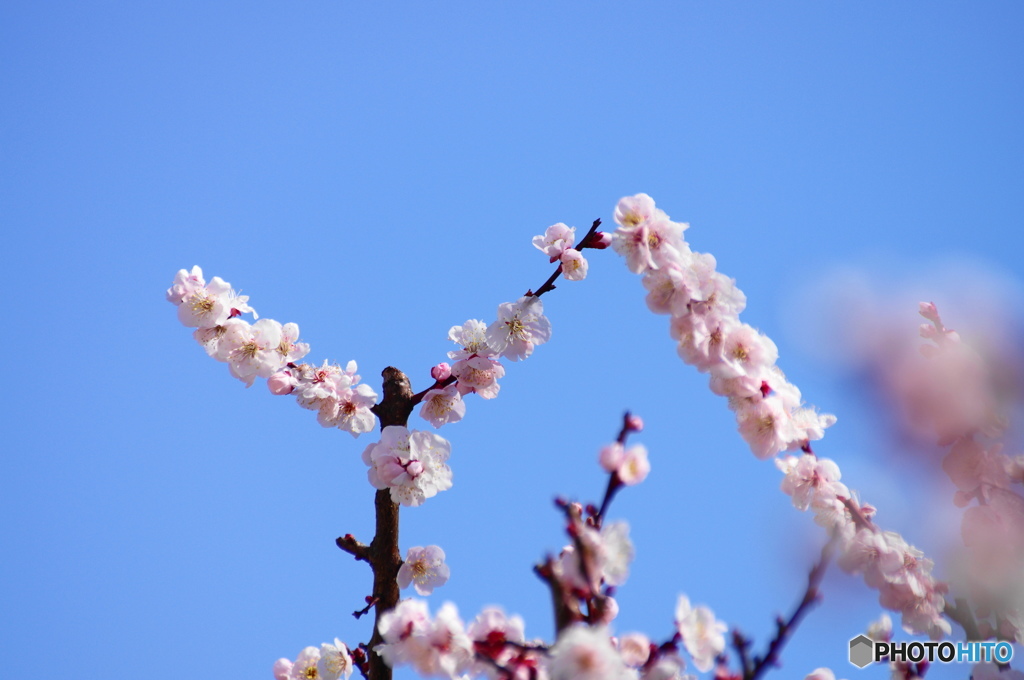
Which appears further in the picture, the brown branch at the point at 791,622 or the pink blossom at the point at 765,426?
the pink blossom at the point at 765,426

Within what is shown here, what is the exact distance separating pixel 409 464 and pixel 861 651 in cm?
164

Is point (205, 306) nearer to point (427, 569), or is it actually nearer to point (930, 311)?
point (427, 569)

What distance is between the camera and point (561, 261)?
10.0 ft

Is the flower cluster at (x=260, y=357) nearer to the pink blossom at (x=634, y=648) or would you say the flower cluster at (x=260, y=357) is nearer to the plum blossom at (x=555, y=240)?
the plum blossom at (x=555, y=240)

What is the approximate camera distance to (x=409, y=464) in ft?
9.37

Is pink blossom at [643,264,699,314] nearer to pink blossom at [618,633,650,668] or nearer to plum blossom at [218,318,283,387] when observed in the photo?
pink blossom at [618,633,650,668]

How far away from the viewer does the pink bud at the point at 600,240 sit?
3037mm

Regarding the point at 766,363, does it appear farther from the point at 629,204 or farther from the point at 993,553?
the point at 993,553

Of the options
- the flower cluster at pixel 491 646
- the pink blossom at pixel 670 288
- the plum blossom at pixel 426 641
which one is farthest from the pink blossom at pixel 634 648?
the pink blossom at pixel 670 288

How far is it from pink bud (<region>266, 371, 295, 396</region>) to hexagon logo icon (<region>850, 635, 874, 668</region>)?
7.43ft

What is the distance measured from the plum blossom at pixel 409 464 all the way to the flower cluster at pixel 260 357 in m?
0.22

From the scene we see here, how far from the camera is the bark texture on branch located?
2902mm

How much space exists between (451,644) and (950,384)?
6.72 feet

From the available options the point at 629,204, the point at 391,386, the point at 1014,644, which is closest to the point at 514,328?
the point at 391,386
